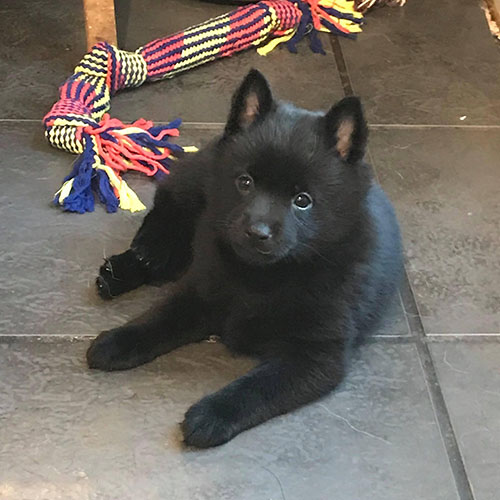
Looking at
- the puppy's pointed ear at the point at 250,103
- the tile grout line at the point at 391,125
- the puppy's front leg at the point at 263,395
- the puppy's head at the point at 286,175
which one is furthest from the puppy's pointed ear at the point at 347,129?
the tile grout line at the point at 391,125

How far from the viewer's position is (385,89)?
8.00 ft

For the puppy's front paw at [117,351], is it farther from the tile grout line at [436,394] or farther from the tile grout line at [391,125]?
the tile grout line at [391,125]

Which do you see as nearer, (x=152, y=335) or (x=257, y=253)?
(x=257, y=253)

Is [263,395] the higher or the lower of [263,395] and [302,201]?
the lower

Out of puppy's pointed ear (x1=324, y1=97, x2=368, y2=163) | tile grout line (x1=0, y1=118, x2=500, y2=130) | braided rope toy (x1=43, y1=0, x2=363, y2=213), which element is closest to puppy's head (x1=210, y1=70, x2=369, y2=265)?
puppy's pointed ear (x1=324, y1=97, x2=368, y2=163)

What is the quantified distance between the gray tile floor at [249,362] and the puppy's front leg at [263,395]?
4 centimetres

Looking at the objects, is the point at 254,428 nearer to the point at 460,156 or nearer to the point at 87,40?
the point at 460,156

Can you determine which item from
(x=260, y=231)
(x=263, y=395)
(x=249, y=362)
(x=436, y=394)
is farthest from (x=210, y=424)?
(x=436, y=394)

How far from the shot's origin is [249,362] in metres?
1.60

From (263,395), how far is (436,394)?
360 mm

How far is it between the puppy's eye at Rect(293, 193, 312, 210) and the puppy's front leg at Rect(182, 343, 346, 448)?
267mm

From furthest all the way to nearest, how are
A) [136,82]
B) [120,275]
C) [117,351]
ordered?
[136,82] < [120,275] < [117,351]

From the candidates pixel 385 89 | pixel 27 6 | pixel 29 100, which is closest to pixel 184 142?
pixel 29 100

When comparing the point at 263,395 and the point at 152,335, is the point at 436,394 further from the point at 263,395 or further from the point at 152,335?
the point at 152,335
